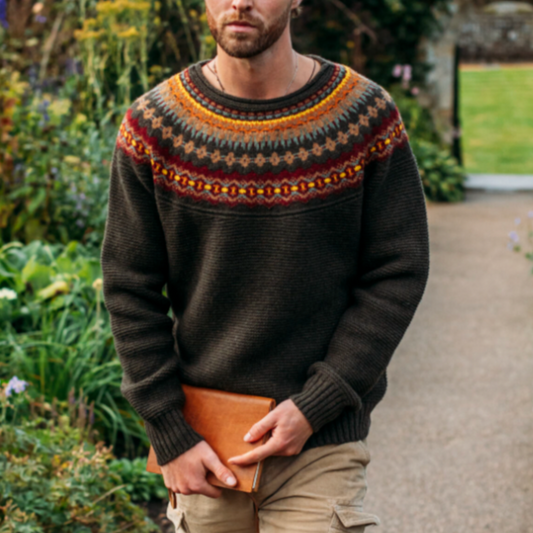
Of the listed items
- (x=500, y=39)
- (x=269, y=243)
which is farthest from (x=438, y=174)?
(x=500, y=39)

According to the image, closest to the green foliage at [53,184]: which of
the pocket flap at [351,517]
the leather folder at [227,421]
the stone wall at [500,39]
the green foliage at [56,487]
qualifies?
the green foliage at [56,487]

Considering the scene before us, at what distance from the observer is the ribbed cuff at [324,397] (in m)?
1.67

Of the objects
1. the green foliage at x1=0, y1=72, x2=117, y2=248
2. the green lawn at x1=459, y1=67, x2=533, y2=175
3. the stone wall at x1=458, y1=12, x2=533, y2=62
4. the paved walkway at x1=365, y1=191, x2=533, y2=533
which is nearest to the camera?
the paved walkway at x1=365, y1=191, x2=533, y2=533

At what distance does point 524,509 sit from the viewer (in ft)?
10.6

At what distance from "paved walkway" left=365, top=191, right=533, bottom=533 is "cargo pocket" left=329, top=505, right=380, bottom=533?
4.98 feet

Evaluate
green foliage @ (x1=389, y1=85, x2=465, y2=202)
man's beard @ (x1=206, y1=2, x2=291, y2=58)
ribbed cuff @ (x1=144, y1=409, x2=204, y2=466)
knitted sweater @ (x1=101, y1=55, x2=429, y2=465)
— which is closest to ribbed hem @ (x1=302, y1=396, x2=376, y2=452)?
knitted sweater @ (x1=101, y1=55, x2=429, y2=465)

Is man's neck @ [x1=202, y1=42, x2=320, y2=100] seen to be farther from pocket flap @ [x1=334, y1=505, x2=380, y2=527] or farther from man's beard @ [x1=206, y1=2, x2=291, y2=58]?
pocket flap @ [x1=334, y1=505, x2=380, y2=527]

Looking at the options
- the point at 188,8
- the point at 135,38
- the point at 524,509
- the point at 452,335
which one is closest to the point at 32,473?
the point at 524,509

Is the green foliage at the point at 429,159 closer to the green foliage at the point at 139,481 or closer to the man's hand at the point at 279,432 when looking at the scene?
the green foliage at the point at 139,481

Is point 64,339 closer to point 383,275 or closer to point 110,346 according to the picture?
point 110,346

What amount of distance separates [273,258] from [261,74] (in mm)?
410

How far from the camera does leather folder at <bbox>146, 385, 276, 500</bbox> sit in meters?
1.69

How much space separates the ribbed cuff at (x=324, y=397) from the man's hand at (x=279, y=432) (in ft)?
0.06

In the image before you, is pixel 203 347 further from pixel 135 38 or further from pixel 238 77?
pixel 135 38
